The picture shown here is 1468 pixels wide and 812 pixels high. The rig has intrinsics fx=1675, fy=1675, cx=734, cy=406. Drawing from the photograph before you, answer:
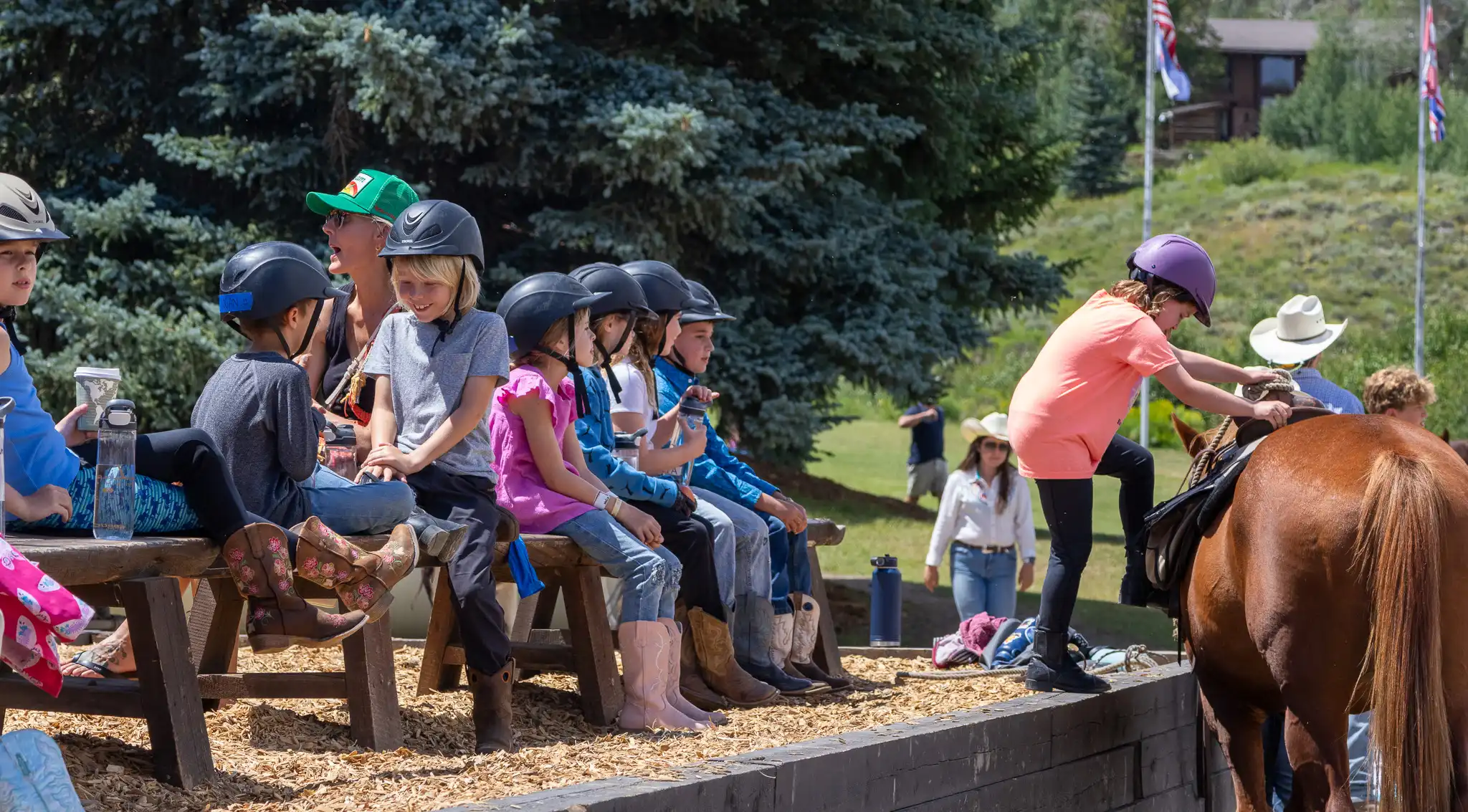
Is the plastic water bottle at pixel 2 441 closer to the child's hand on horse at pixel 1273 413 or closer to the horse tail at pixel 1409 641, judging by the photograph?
the horse tail at pixel 1409 641

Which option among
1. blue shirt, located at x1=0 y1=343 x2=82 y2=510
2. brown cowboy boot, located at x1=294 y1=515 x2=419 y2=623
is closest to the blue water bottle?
brown cowboy boot, located at x1=294 y1=515 x2=419 y2=623

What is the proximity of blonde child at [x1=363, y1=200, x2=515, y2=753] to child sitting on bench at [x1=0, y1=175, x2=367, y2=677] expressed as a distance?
68 cm

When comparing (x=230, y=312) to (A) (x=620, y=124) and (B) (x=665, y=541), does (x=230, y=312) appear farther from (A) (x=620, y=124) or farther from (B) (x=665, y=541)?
(A) (x=620, y=124)

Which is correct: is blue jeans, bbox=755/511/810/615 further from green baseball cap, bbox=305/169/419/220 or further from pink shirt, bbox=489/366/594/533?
green baseball cap, bbox=305/169/419/220

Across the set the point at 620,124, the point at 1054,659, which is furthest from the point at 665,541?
the point at 620,124

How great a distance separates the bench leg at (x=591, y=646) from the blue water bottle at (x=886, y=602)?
3.36 metres

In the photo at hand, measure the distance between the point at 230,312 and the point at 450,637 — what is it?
68.4 inches

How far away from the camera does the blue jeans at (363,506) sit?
5.33 meters

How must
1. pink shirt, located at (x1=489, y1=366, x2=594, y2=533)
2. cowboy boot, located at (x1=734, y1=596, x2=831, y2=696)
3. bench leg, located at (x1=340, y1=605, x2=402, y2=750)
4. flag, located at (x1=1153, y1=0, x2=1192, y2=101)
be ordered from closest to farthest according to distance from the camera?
bench leg, located at (x1=340, y1=605, x2=402, y2=750) < pink shirt, located at (x1=489, y1=366, x2=594, y2=533) < cowboy boot, located at (x1=734, y1=596, x2=831, y2=696) < flag, located at (x1=1153, y1=0, x2=1192, y2=101)

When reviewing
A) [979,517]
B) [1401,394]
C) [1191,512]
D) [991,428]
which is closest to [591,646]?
[1191,512]

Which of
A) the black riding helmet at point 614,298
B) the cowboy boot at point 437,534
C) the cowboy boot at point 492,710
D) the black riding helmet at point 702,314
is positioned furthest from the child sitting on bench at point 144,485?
the black riding helmet at point 702,314

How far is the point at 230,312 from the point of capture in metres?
5.28

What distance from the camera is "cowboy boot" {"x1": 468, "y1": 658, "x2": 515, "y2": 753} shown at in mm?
5566

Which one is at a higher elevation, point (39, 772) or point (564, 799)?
point (39, 772)
